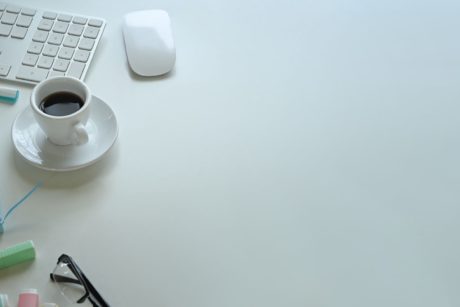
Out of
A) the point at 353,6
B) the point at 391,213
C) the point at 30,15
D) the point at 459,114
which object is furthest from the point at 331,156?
the point at 30,15

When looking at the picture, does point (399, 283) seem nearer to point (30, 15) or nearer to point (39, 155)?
point (39, 155)

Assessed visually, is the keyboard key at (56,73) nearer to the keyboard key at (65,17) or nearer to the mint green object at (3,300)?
the keyboard key at (65,17)

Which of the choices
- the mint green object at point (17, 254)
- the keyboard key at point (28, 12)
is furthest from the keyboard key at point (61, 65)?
the mint green object at point (17, 254)

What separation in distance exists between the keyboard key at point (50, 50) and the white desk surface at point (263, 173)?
0.20ft

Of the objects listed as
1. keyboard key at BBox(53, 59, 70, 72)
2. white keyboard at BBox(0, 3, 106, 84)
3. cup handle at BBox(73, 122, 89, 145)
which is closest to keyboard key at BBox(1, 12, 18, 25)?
white keyboard at BBox(0, 3, 106, 84)

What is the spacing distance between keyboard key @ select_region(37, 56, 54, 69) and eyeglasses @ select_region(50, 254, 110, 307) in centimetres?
30

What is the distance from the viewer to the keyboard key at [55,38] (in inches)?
30.5

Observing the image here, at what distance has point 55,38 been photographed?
780 mm

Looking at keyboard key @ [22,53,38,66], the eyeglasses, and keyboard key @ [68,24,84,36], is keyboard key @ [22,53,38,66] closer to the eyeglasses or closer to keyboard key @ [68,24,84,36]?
keyboard key @ [68,24,84,36]

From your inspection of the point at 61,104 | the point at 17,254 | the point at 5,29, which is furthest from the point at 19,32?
the point at 17,254

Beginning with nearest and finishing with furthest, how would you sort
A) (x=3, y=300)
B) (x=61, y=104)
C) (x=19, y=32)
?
(x=3, y=300) < (x=61, y=104) < (x=19, y=32)

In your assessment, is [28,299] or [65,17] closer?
[28,299]

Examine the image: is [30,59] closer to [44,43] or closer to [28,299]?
[44,43]

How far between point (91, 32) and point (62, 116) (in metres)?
0.21
